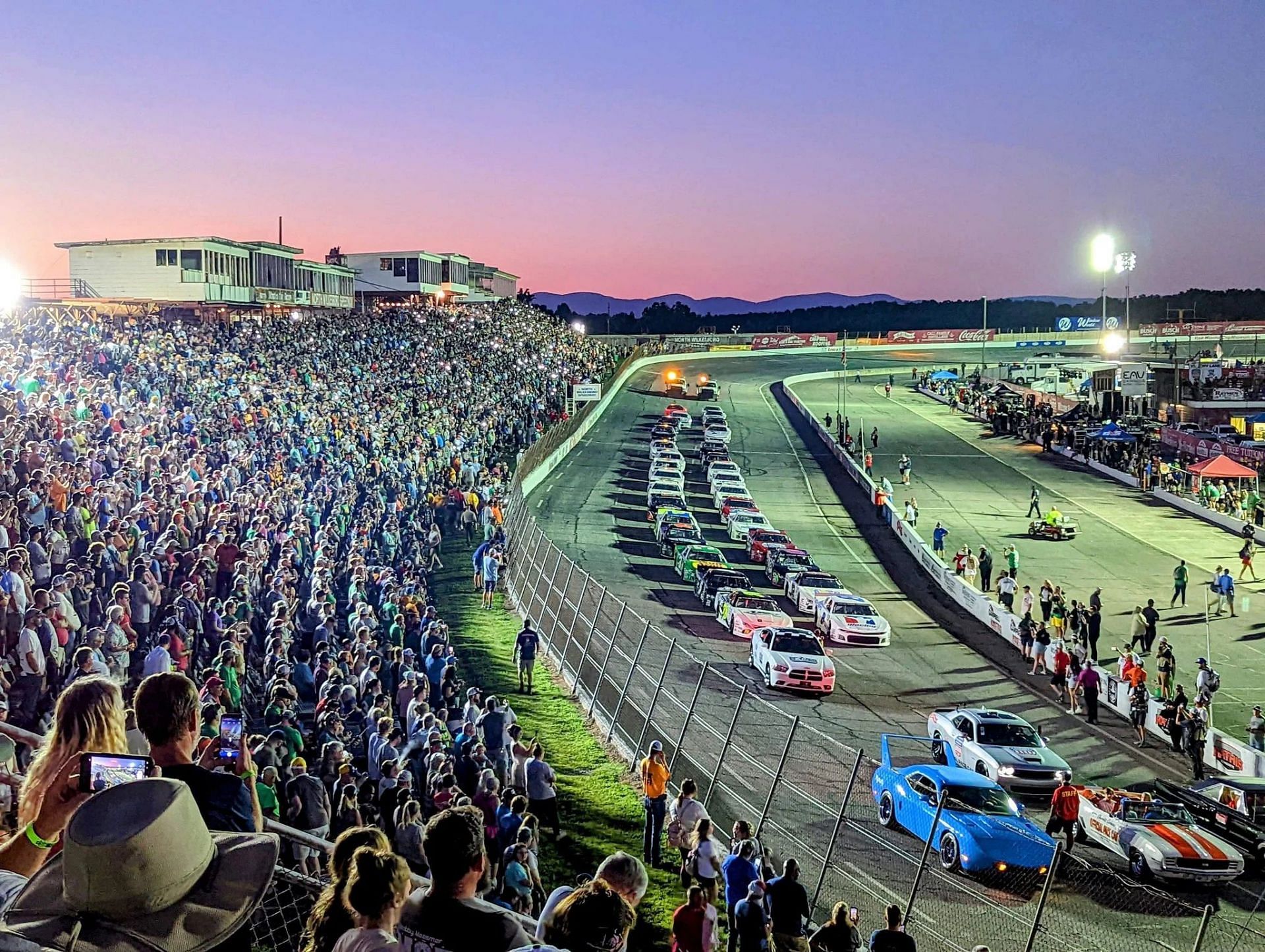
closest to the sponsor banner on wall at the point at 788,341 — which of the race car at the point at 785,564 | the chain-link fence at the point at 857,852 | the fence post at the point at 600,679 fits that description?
the race car at the point at 785,564

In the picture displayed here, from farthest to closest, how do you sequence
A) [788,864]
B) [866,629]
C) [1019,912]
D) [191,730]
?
1. [866,629]
2. [1019,912]
3. [788,864]
4. [191,730]

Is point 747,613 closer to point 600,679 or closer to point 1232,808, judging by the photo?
point 600,679

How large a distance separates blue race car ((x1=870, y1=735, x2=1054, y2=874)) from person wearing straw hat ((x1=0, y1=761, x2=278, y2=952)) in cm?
1146

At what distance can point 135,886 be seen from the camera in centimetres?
320

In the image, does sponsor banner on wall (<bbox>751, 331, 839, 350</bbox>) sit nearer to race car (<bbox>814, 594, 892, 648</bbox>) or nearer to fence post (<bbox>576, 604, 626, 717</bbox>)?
race car (<bbox>814, 594, 892, 648</bbox>)

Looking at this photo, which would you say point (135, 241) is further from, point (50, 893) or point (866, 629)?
point (50, 893)

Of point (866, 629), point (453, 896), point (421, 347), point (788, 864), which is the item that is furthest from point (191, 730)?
point (421, 347)

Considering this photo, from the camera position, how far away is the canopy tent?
46.3 m

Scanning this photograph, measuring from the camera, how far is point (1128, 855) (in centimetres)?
1636

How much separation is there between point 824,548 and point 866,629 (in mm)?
14295

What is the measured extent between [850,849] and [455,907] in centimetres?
1215

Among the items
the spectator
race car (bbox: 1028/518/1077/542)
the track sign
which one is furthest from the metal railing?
the track sign

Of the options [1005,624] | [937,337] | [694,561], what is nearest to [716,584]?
[694,561]

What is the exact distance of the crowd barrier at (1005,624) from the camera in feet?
69.2
